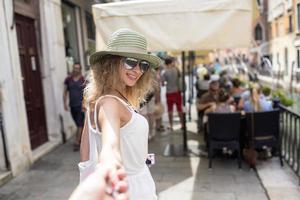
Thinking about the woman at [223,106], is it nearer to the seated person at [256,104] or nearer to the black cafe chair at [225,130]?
the seated person at [256,104]

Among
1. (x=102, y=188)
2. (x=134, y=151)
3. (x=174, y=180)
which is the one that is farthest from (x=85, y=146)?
(x=174, y=180)

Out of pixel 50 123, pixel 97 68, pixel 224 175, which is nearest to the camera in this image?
pixel 97 68

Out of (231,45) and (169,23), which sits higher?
(169,23)

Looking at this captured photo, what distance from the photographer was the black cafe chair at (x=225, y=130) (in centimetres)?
466

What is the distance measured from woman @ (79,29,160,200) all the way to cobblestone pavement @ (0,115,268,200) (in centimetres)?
238

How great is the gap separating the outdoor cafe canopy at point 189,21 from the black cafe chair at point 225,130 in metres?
1.02

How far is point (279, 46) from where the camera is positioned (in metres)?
3.07

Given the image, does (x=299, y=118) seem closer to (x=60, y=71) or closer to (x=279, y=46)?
(x=279, y=46)

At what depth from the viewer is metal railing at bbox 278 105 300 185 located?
4.31 m

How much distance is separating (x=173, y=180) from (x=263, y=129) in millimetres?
1471

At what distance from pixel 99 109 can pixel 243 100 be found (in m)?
4.47

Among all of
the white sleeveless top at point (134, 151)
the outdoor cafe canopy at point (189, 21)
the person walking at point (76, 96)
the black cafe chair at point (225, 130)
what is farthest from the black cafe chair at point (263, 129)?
the white sleeveless top at point (134, 151)

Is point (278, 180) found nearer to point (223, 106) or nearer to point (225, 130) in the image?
point (225, 130)

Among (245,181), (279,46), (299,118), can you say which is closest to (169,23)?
(279,46)
